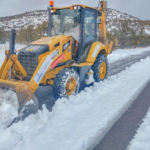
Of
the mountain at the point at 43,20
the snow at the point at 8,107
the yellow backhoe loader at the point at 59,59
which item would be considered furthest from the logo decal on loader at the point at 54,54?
the mountain at the point at 43,20

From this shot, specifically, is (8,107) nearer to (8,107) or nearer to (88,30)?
(8,107)

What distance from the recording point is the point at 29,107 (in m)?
3.21

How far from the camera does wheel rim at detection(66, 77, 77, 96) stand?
166 inches

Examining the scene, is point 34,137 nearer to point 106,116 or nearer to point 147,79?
point 106,116

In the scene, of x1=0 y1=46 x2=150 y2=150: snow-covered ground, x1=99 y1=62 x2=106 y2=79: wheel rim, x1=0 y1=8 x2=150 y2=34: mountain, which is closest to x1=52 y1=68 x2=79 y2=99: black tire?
x1=0 y1=46 x2=150 y2=150: snow-covered ground

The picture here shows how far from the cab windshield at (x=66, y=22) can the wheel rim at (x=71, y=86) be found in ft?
4.31

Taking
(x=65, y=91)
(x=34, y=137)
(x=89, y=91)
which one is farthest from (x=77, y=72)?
(x=34, y=137)

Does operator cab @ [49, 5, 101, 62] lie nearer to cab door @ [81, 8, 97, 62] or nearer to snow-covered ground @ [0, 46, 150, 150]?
cab door @ [81, 8, 97, 62]

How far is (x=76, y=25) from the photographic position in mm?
4891

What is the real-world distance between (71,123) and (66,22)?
9.94ft

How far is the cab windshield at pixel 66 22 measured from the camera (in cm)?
487

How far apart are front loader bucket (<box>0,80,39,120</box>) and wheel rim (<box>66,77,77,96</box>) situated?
45.7 inches

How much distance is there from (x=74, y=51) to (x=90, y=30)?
965 mm

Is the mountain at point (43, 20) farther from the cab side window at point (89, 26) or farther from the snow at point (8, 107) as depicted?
the snow at point (8, 107)
